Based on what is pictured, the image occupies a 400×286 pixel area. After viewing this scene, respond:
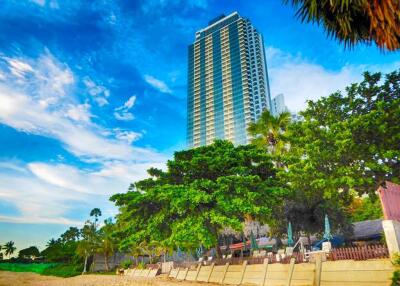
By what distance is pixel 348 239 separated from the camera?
30.8 meters

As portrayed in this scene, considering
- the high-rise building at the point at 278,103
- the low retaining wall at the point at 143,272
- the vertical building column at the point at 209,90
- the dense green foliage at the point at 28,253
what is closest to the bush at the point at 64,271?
the low retaining wall at the point at 143,272

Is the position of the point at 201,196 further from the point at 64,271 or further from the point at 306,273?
the point at 64,271

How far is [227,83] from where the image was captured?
164 m

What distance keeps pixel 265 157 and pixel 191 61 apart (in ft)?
552

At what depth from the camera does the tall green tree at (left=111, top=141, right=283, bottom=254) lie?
22.8 meters

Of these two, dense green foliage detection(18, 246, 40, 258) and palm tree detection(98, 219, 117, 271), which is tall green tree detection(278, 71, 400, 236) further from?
dense green foliage detection(18, 246, 40, 258)

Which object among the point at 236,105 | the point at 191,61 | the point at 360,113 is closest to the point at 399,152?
the point at 360,113

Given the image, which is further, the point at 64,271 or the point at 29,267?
the point at 29,267

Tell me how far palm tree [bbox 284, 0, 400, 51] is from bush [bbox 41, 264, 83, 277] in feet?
A: 216

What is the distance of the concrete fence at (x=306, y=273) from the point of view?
1440 centimetres

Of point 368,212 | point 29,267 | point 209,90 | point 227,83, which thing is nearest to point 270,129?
point 368,212

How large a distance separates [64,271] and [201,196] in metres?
52.0

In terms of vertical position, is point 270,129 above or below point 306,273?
above

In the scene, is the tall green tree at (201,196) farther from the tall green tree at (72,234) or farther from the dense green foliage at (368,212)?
the tall green tree at (72,234)
